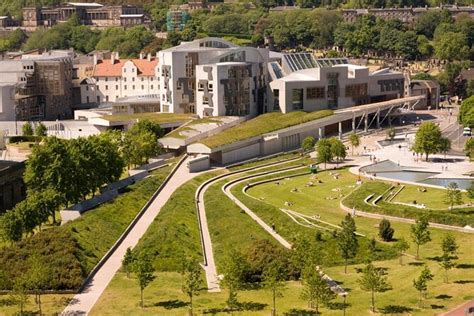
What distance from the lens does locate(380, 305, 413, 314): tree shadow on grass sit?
37.5 m

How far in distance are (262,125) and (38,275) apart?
46.6 metres

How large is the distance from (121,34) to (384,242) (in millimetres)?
127721

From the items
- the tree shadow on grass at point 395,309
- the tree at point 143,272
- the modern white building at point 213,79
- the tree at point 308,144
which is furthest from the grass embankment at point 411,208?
the modern white building at point 213,79

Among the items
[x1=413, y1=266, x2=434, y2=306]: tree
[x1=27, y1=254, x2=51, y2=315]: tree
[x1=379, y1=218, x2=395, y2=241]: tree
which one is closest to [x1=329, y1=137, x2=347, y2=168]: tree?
[x1=379, y1=218, x2=395, y2=241]: tree

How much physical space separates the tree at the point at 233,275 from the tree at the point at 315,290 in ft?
10.4

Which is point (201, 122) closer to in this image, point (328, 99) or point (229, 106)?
point (229, 106)

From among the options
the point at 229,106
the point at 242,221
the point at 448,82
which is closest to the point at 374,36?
the point at 448,82

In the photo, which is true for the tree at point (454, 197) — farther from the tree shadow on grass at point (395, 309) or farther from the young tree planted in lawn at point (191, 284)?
the young tree planted in lawn at point (191, 284)

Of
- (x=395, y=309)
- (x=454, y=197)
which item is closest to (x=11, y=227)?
(x=395, y=309)

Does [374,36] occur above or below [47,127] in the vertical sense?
above

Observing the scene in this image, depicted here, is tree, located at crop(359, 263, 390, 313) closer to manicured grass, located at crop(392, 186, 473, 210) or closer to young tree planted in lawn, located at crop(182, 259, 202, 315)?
young tree planted in lawn, located at crop(182, 259, 202, 315)

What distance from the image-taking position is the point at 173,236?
49.3 metres

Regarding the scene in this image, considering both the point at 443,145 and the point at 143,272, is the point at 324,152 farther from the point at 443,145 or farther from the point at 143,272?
the point at 143,272

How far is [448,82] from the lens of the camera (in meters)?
123
